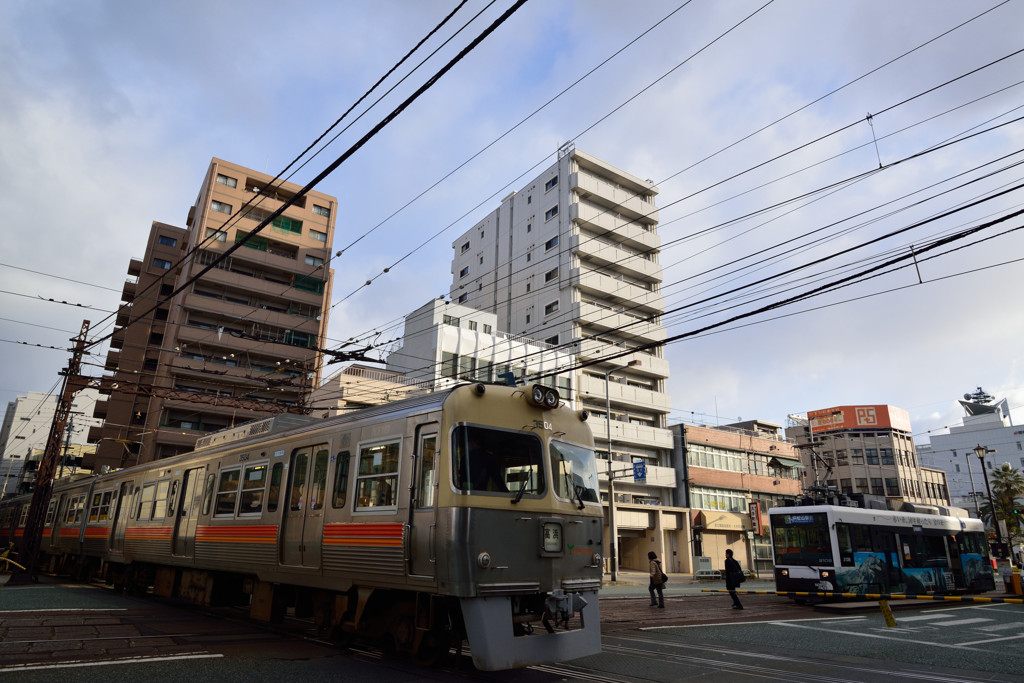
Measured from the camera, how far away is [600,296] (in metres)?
44.1

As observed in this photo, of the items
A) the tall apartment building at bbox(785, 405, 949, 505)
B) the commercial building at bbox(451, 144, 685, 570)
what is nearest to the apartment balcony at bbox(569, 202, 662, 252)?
the commercial building at bbox(451, 144, 685, 570)

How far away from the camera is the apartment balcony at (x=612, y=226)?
143 feet

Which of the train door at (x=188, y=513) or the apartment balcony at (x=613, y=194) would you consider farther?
the apartment balcony at (x=613, y=194)

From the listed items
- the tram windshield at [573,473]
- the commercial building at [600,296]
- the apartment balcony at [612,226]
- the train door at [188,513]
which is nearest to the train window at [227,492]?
the train door at [188,513]

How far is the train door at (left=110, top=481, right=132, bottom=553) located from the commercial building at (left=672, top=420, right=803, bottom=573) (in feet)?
106

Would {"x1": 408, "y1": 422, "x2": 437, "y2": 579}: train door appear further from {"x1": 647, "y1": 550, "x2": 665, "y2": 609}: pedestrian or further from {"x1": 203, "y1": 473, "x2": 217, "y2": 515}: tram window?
{"x1": 647, "y1": 550, "x2": 665, "y2": 609}: pedestrian

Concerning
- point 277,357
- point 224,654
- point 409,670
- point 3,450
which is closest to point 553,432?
point 409,670

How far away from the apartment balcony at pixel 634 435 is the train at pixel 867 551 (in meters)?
19.5

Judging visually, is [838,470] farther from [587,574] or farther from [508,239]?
[587,574]

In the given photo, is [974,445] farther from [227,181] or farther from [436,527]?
[436,527]

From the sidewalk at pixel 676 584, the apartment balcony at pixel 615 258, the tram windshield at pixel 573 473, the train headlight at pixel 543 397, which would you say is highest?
the apartment balcony at pixel 615 258

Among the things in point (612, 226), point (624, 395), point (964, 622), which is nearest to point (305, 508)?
point (964, 622)

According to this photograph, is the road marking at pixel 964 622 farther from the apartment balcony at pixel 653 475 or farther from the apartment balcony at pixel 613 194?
the apartment balcony at pixel 613 194

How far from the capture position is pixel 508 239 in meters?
50.2
